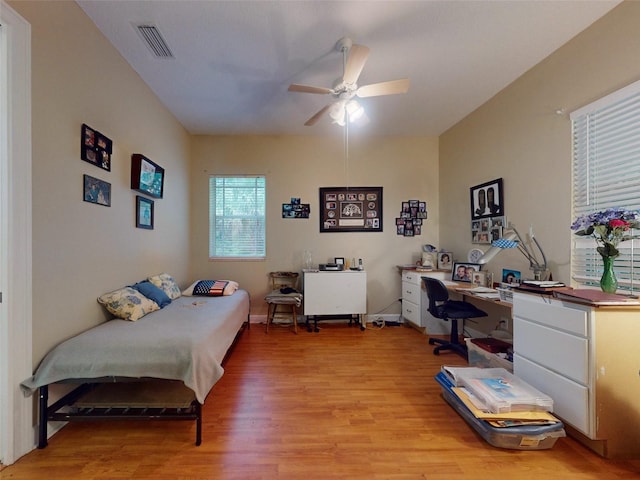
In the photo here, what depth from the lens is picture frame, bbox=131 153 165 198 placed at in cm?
257

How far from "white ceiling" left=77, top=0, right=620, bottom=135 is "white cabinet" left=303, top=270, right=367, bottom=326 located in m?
2.16

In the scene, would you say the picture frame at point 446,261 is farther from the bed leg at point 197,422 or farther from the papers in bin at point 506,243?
the bed leg at point 197,422

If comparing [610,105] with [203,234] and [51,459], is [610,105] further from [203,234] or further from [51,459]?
[203,234]

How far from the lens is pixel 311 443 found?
1.61 metres

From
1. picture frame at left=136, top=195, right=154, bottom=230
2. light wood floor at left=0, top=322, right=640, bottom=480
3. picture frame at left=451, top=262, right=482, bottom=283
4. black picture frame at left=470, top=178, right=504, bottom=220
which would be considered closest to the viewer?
light wood floor at left=0, top=322, right=640, bottom=480

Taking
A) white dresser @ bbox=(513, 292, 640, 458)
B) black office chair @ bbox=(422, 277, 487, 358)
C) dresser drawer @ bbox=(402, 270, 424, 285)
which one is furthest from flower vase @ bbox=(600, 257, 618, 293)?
dresser drawer @ bbox=(402, 270, 424, 285)

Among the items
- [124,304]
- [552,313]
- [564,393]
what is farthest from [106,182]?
[564,393]

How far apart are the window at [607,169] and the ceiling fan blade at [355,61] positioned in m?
1.74

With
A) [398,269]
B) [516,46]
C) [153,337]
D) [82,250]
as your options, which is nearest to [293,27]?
[516,46]

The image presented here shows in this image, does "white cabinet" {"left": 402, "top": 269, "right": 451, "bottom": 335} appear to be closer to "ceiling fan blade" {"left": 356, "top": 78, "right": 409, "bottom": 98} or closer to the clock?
the clock

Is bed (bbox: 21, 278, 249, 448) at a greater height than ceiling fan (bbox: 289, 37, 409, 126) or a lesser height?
lesser

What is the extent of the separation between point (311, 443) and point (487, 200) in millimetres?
3017

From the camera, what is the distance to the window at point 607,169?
1.80 meters

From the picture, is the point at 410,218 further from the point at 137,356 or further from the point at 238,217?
the point at 137,356
